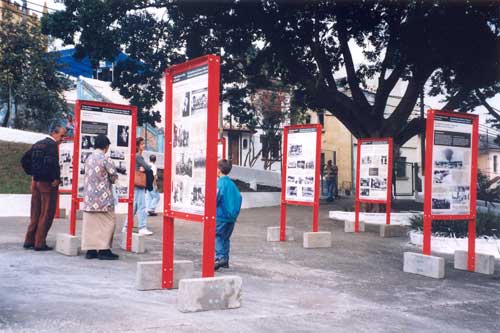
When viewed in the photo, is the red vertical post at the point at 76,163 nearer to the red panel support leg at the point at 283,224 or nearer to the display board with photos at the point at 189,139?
the display board with photos at the point at 189,139

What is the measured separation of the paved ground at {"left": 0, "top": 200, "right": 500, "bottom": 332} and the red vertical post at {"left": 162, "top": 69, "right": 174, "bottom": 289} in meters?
0.24

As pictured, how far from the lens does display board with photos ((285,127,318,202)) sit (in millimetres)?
12016

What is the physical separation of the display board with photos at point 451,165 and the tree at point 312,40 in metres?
7.41

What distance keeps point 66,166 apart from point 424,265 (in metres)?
8.46

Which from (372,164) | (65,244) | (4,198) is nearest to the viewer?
(65,244)

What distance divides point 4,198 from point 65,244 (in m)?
7.40

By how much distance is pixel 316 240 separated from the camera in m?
11.7

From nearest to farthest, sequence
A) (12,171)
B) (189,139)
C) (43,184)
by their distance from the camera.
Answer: (189,139) → (43,184) → (12,171)

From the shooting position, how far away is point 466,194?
9.65 m

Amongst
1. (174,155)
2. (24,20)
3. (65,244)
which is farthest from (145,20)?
(174,155)

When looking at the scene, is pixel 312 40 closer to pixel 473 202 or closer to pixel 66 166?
pixel 66 166

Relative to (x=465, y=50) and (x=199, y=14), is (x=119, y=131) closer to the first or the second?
(x=199, y=14)

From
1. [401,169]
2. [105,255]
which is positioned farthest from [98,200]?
[401,169]

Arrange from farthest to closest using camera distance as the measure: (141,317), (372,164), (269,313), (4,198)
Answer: (4,198)
(372,164)
(269,313)
(141,317)
